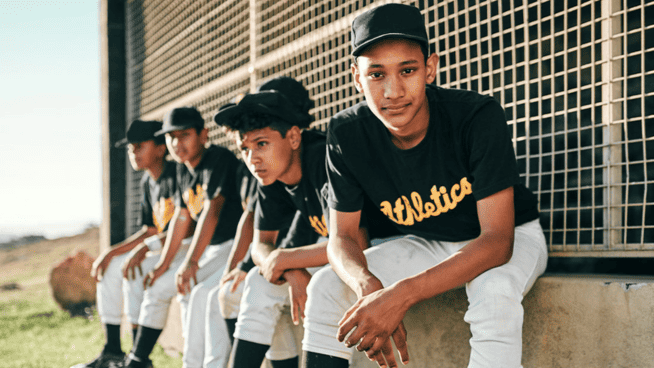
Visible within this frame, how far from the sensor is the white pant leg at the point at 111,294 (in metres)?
4.00

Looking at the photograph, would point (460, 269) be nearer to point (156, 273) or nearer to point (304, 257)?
point (304, 257)

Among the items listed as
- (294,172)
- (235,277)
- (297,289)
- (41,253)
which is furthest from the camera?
(41,253)

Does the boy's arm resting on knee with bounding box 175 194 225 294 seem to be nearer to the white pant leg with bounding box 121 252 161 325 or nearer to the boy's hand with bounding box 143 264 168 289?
the boy's hand with bounding box 143 264 168 289

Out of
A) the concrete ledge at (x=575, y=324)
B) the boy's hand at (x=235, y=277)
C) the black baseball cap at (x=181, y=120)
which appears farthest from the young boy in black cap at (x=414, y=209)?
the black baseball cap at (x=181, y=120)

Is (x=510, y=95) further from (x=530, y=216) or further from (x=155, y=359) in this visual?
(x=155, y=359)

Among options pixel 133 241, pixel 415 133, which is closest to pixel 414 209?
pixel 415 133

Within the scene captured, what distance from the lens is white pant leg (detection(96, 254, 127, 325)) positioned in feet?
13.1

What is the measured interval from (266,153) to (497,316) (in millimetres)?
1373

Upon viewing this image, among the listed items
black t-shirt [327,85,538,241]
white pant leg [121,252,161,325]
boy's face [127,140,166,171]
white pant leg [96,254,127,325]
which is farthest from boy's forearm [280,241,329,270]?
boy's face [127,140,166,171]

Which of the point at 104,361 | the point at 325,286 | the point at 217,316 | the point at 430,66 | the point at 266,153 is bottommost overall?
the point at 104,361

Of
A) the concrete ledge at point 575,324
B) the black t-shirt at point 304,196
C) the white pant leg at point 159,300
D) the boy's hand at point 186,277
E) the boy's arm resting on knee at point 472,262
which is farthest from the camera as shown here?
the white pant leg at point 159,300

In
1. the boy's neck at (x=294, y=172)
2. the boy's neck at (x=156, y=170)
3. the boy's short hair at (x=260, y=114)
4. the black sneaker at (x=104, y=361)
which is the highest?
the boy's short hair at (x=260, y=114)

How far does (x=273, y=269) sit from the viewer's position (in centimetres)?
233

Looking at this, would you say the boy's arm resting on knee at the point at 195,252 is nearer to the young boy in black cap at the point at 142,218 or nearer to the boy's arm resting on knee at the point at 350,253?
the young boy in black cap at the point at 142,218
